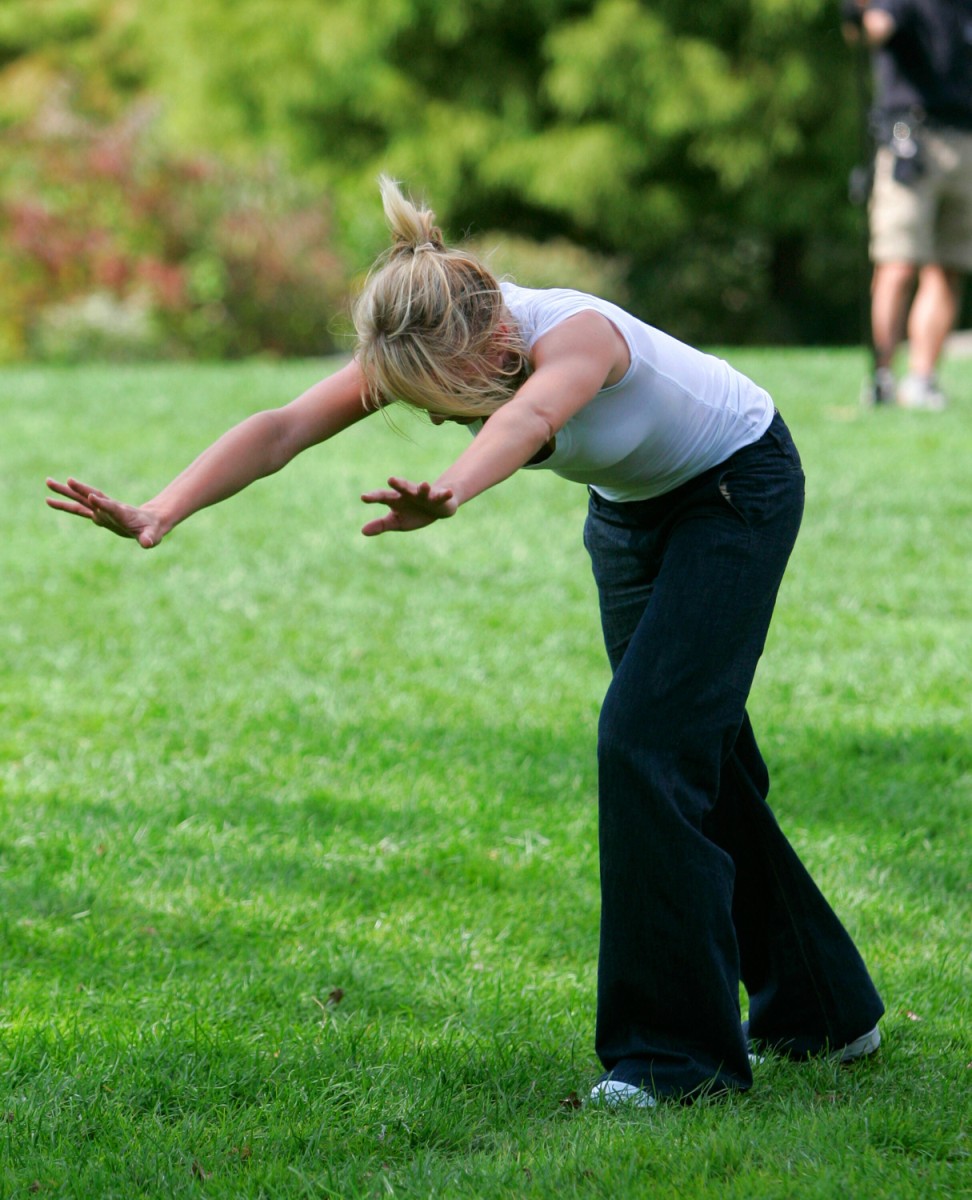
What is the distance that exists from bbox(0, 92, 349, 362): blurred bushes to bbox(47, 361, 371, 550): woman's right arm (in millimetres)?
11175

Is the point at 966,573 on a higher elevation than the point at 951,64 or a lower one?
lower

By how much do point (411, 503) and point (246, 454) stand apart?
620 millimetres

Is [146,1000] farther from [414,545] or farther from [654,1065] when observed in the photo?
[414,545]

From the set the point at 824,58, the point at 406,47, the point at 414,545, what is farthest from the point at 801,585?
the point at 406,47

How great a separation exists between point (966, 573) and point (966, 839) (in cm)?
236

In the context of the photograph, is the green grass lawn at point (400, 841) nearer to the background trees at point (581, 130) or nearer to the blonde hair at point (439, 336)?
the blonde hair at point (439, 336)

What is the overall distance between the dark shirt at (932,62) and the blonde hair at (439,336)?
673cm

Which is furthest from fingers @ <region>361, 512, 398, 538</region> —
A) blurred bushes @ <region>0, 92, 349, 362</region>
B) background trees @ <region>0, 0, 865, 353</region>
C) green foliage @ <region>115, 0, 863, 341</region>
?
green foliage @ <region>115, 0, 863, 341</region>

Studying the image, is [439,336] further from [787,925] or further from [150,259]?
[150,259]

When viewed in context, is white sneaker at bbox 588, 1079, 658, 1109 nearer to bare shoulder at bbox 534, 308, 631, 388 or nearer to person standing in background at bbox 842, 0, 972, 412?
bare shoulder at bbox 534, 308, 631, 388

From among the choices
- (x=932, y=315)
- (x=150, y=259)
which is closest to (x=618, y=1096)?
(x=932, y=315)

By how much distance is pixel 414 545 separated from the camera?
6926 mm

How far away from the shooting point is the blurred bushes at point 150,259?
13.8 meters

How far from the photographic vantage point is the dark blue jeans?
2641mm
